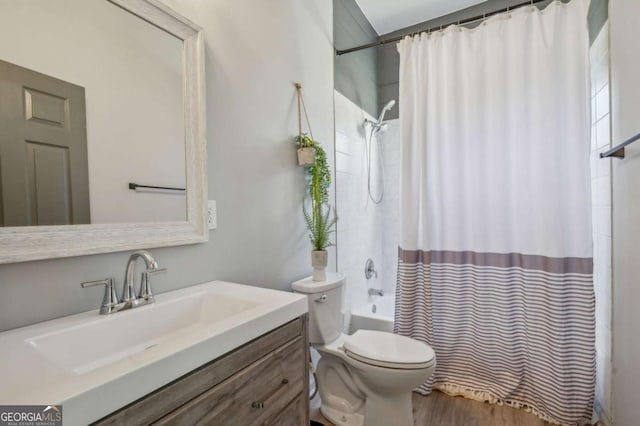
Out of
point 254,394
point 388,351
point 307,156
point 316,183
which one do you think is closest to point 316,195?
point 316,183

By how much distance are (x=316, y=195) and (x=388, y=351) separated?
0.93 meters

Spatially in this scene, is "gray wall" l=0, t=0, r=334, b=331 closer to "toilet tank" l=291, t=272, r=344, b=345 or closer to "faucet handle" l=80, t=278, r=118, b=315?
"faucet handle" l=80, t=278, r=118, b=315

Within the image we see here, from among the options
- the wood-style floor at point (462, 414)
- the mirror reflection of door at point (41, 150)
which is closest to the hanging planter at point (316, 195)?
the wood-style floor at point (462, 414)

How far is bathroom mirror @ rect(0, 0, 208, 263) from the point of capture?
79cm

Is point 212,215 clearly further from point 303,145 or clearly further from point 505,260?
point 505,260

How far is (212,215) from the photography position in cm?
128

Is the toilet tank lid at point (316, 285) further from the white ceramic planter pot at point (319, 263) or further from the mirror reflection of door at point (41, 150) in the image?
the mirror reflection of door at point (41, 150)

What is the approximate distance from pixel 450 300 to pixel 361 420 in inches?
35.9

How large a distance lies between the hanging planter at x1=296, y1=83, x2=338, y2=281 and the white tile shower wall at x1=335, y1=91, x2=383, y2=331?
428 millimetres

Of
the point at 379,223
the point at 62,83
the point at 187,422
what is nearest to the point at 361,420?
the point at 187,422

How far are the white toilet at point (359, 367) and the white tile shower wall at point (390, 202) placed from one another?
125cm

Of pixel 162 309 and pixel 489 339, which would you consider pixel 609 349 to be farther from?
pixel 162 309

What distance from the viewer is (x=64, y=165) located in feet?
2.89

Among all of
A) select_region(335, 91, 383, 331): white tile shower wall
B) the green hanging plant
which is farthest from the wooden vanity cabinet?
select_region(335, 91, 383, 331): white tile shower wall
